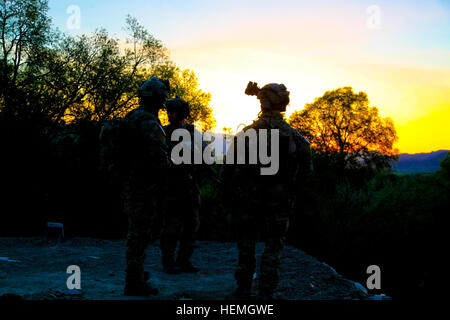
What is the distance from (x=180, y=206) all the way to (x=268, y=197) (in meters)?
2.22

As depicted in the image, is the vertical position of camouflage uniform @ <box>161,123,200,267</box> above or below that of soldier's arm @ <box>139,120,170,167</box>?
below

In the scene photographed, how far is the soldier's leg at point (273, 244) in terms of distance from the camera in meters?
4.77

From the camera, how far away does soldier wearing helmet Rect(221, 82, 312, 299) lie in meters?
4.82

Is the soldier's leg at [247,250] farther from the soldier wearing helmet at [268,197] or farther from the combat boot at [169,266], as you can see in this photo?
the combat boot at [169,266]

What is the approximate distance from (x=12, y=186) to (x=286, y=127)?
9204 mm

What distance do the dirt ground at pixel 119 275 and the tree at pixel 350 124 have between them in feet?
126

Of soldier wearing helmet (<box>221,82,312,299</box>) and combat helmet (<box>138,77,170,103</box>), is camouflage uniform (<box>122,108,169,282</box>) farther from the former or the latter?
soldier wearing helmet (<box>221,82,312,299</box>)

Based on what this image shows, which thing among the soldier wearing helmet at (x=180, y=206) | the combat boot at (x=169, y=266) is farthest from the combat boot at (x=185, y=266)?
the combat boot at (x=169, y=266)

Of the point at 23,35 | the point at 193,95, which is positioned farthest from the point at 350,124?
the point at 23,35

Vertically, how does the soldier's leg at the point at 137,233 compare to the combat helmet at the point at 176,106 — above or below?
below

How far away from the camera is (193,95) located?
1743 inches

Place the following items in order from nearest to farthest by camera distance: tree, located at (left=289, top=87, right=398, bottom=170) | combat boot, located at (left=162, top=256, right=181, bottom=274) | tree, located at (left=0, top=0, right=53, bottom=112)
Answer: combat boot, located at (left=162, top=256, right=181, bottom=274) → tree, located at (left=0, top=0, right=53, bottom=112) → tree, located at (left=289, top=87, right=398, bottom=170)

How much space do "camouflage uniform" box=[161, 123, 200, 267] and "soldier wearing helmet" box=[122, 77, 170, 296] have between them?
1517mm

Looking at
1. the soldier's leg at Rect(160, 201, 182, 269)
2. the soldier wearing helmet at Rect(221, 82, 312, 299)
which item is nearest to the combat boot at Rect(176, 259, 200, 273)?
the soldier's leg at Rect(160, 201, 182, 269)
